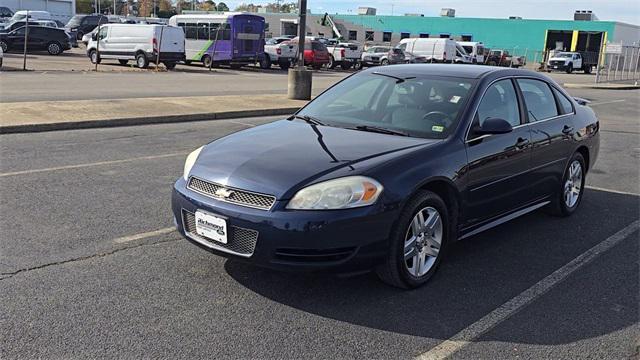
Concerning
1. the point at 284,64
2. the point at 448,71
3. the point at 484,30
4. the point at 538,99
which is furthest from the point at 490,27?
the point at 448,71

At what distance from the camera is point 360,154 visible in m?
4.19

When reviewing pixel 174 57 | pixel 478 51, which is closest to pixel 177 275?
pixel 174 57

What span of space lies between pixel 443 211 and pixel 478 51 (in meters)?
45.1

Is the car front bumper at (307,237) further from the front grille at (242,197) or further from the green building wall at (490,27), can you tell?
the green building wall at (490,27)

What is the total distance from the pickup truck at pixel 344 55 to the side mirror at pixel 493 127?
32353mm

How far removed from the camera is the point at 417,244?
4.20m

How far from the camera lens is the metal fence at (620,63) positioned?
3653cm

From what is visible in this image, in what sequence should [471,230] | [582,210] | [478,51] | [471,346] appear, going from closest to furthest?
[471,346] < [471,230] < [582,210] < [478,51]

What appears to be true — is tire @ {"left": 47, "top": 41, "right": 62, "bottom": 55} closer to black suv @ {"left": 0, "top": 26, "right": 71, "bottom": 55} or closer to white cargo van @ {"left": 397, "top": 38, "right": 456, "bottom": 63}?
black suv @ {"left": 0, "top": 26, "right": 71, "bottom": 55}

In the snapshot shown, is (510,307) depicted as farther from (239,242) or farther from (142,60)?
(142,60)

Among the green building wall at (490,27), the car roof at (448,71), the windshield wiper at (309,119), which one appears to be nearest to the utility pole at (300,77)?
the car roof at (448,71)

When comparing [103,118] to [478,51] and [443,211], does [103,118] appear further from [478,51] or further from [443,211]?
[478,51]

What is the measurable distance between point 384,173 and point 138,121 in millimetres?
8717

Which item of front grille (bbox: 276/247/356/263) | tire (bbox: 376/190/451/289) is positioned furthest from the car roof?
front grille (bbox: 276/247/356/263)
